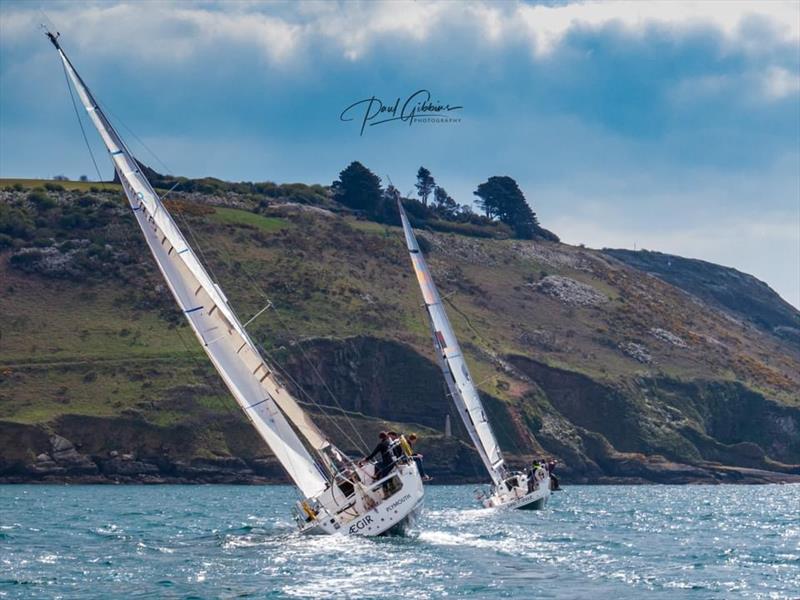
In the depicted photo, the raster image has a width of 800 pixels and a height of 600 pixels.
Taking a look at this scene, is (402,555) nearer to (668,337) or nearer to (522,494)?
(522,494)

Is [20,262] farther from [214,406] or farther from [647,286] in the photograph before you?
[647,286]

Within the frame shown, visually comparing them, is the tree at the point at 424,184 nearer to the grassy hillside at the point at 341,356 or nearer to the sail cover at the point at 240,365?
the grassy hillside at the point at 341,356

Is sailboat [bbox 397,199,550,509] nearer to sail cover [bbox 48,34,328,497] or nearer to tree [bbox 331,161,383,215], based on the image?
sail cover [bbox 48,34,328,497]

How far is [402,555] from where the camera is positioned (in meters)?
34.3

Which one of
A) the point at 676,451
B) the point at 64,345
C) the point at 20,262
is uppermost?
the point at 20,262

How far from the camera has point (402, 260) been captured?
464 ft

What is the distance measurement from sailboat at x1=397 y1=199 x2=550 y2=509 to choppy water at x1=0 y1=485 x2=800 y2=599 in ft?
7.14

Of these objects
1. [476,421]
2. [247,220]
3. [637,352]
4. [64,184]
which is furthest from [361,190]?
[476,421]

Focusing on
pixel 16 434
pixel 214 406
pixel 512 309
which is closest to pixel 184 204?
pixel 512 309

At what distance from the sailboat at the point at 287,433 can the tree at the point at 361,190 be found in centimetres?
12145

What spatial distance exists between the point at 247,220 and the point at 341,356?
116ft

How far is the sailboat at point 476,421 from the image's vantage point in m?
59.3

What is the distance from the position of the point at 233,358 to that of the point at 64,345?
6960cm

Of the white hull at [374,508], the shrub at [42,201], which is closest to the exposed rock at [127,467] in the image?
the shrub at [42,201]
